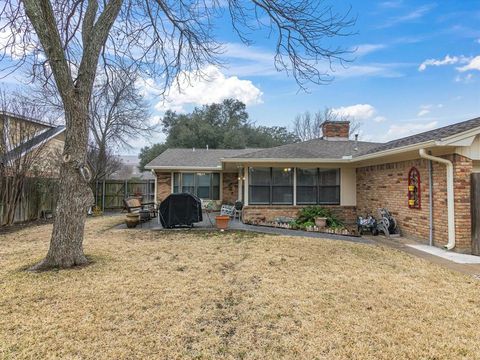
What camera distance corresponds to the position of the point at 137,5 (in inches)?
277

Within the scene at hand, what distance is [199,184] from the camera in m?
14.9

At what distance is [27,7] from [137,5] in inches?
108

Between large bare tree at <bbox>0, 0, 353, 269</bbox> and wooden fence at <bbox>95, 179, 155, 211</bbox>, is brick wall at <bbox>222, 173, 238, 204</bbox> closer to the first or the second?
wooden fence at <bbox>95, 179, 155, 211</bbox>

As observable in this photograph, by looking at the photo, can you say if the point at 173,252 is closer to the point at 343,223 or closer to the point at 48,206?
the point at 343,223

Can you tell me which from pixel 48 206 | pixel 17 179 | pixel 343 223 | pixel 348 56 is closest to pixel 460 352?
pixel 348 56

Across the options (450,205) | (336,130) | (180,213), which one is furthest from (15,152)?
(450,205)

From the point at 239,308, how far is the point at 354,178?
908 cm

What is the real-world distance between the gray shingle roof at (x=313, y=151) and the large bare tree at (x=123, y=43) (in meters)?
4.33

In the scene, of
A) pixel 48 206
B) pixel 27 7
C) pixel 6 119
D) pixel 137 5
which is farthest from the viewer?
pixel 48 206

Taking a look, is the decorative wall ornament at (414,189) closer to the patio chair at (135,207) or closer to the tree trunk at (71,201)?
the tree trunk at (71,201)

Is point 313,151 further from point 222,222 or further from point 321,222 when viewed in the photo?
point 222,222

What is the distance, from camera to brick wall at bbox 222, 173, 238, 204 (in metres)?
15.0

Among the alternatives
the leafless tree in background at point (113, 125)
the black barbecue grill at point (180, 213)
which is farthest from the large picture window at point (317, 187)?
the leafless tree in background at point (113, 125)

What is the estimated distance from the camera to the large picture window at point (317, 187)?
36.4 feet
